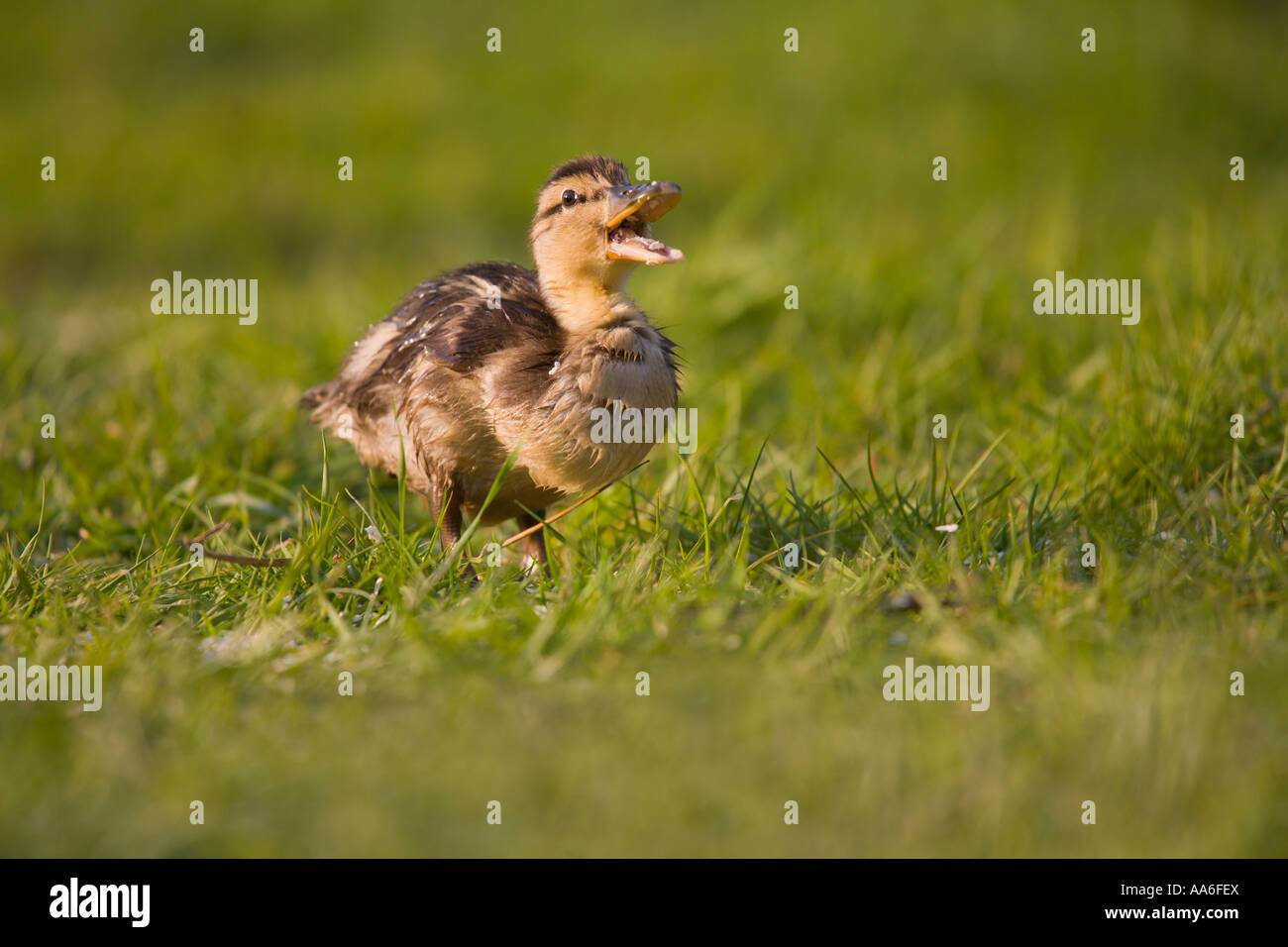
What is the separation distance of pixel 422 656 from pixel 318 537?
2.45 ft

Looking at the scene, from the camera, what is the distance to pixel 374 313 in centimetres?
711

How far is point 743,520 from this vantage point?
4.24m

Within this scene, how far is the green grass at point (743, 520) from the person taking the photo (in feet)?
9.02

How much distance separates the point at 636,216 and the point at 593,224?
0.13m

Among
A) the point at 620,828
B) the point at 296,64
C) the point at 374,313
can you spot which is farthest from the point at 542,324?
the point at 296,64

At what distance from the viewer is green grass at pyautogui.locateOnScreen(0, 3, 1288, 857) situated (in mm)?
2750
